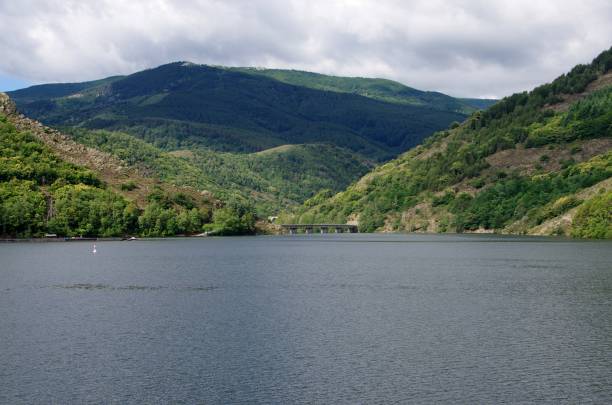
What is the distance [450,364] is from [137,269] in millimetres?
89953

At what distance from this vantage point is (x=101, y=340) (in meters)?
64.6

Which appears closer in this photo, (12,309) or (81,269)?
(12,309)

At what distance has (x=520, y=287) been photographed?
4021 inches

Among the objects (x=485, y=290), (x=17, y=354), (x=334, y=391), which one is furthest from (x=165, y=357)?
(x=485, y=290)

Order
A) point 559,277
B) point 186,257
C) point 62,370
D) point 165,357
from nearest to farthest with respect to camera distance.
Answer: point 62,370
point 165,357
point 559,277
point 186,257

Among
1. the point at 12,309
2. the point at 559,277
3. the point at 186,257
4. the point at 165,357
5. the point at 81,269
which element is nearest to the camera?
the point at 165,357

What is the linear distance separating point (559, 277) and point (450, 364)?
64439mm

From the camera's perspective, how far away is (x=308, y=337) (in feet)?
217

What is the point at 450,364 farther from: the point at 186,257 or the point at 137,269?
the point at 186,257

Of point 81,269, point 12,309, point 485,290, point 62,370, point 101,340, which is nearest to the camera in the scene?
point 62,370

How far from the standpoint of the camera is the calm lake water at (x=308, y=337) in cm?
4938

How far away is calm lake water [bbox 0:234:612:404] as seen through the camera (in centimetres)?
4938

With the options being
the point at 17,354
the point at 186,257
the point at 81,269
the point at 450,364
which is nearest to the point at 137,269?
the point at 81,269

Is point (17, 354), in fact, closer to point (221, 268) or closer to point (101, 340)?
point (101, 340)
